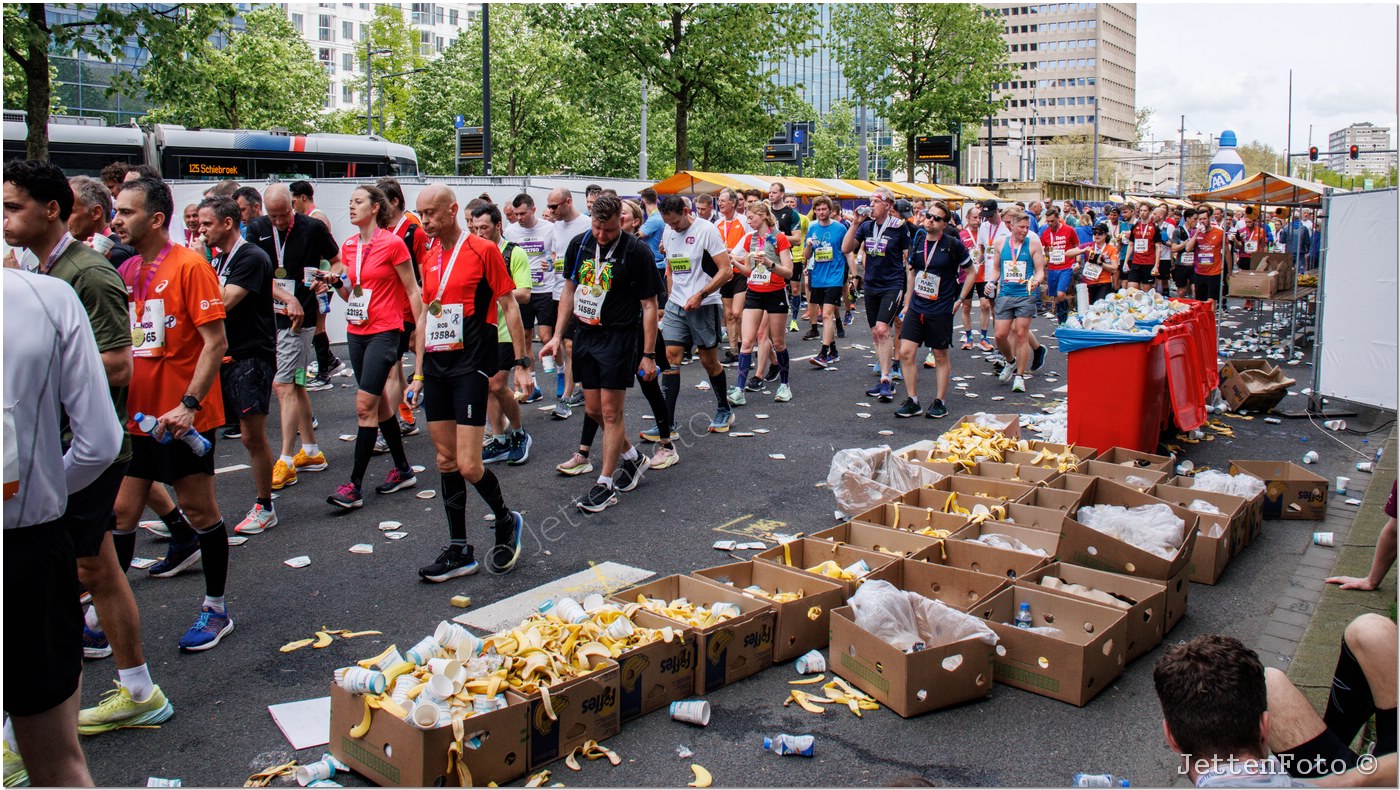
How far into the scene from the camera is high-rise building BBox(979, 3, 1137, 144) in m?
168

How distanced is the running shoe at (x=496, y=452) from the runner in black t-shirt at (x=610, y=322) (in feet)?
4.61

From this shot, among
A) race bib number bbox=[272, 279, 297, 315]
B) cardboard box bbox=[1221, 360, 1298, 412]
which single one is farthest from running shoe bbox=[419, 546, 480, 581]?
cardboard box bbox=[1221, 360, 1298, 412]

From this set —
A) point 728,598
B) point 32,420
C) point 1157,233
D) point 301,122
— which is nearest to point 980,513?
point 728,598

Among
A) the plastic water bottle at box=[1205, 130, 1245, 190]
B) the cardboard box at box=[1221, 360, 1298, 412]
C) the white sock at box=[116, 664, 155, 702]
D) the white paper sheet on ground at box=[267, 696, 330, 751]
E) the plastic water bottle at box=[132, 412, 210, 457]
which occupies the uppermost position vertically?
the plastic water bottle at box=[1205, 130, 1245, 190]

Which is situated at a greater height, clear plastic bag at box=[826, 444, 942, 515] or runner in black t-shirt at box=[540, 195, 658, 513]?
runner in black t-shirt at box=[540, 195, 658, 513]

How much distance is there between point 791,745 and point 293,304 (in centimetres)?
588

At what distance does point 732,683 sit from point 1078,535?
2.06 m

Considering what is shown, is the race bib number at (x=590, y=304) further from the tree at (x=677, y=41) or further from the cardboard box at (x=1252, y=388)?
the tree at (x=677, y=41)

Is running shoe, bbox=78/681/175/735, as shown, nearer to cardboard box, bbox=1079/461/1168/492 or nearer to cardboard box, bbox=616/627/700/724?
cardboard box, bbox=616/627/700/724

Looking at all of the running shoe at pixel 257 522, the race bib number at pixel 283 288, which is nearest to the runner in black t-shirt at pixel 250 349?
the running shoe at pixel 257 522

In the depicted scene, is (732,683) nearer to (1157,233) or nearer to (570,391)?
(570,391)

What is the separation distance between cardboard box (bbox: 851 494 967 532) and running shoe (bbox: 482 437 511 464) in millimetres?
3576

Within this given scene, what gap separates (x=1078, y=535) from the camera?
5414 mm

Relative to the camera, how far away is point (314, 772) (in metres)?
3.73
